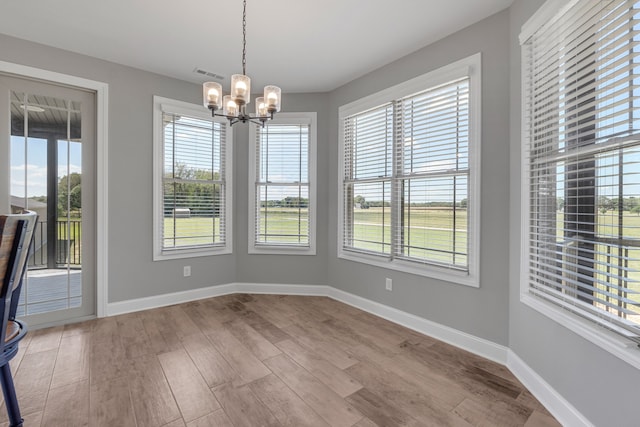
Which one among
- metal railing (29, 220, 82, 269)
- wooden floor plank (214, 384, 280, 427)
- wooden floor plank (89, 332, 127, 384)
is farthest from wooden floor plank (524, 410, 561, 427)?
metal railing (29, 220, 82, 269)

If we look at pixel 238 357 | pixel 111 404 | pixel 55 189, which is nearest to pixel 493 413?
pixel 238 357

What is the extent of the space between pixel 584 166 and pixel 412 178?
1376mm

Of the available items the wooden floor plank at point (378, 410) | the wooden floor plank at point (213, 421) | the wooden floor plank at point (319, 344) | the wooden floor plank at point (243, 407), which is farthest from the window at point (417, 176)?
the wooden floor plank at point (213, 421)

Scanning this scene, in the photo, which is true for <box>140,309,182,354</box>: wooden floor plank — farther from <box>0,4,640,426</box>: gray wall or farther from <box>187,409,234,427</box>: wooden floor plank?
<box>187,409,234,427</box>: wooden floor plank

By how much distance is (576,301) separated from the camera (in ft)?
5.29

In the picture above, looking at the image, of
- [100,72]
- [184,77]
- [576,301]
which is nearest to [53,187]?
[100,72]

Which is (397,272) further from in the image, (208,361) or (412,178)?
(208,361)

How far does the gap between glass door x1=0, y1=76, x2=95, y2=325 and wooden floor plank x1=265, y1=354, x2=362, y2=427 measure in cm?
239

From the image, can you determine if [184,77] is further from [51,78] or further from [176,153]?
[51,78]

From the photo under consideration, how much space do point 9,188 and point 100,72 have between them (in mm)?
1460

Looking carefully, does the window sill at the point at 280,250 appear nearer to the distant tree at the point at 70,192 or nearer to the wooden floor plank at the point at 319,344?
the wooden floor plank at the point at 319,344

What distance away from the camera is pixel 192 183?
3.63m

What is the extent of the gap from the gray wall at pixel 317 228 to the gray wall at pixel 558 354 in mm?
2216

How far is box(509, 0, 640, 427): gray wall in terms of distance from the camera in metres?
1.32
